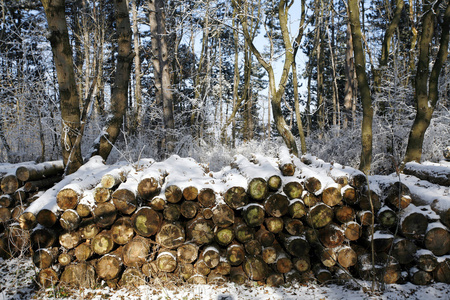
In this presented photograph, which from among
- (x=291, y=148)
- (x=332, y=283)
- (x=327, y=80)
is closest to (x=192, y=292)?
(x=332, y=283)

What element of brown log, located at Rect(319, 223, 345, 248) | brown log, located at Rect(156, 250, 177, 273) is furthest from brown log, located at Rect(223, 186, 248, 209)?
brown log, located at Rect(319, 223, 345, 248)

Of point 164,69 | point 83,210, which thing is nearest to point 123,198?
point 83,210

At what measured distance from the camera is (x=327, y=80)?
1111 inches

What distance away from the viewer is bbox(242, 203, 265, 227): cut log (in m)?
3.78

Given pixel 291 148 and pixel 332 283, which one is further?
pixel 291 148

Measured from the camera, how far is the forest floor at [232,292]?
136 inches

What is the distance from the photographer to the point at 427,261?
143 inches

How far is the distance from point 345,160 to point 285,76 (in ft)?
15.2

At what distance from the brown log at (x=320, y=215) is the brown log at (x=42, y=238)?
3.59 meters

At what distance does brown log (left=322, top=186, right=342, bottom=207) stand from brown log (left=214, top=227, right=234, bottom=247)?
141cm

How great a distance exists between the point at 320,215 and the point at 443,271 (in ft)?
5.65

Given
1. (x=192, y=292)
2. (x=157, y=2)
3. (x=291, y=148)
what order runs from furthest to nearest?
(x=157, y=2) → (x=291, y=148) → (x=192, y=292)

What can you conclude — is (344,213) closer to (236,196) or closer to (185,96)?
(236,196)

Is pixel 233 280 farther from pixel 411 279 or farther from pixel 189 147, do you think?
pixel 189 147
